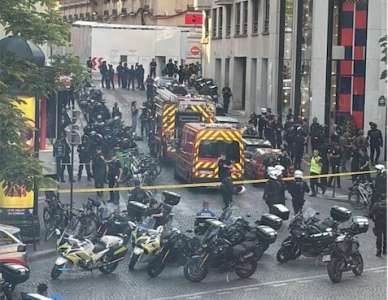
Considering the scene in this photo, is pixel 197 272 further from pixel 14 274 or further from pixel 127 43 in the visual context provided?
pixel 127 43

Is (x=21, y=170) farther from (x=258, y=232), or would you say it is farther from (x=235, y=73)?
(x=235, y=73)

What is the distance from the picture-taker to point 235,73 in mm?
60875

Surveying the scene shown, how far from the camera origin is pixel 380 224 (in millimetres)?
20438

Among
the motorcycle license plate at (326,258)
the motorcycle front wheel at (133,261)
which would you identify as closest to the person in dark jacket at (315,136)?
the motorcycle license plate at (326,258)

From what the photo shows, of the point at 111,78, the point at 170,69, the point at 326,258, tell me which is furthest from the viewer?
the point at 111,78

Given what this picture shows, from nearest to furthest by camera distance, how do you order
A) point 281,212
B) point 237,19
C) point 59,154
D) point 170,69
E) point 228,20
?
point 281,212 < point 59,154 < point 170,69 < point 237,19 < point 228,20

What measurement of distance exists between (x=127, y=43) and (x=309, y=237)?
42723 millimetres

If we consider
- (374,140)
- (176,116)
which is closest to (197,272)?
(374,140)

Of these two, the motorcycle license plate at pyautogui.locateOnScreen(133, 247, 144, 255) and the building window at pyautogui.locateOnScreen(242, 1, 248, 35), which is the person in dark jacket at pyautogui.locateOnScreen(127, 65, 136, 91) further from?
the motorcycle license plate at pyautogui.locateOnScreen(133, 247, 144, 255)

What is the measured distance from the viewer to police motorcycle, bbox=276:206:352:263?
19.4 m

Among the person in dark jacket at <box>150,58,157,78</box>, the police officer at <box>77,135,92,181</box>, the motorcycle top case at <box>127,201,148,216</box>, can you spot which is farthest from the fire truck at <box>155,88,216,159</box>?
the person in dark jacket at <box>150,58,157,78</box>

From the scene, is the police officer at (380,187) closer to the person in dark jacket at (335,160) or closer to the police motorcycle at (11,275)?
the person in dark jacket at (335,160)

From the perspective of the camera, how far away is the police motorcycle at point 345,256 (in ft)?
60.0

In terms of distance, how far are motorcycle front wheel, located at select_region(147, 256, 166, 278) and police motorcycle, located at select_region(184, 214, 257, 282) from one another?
Result: 480 millimetres
